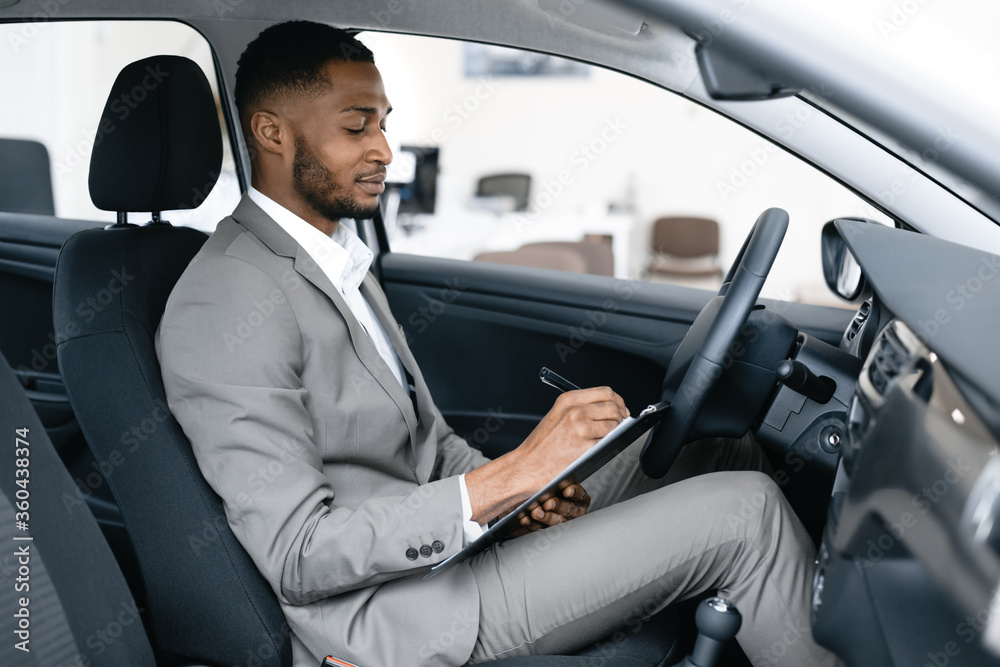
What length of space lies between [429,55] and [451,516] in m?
6.32

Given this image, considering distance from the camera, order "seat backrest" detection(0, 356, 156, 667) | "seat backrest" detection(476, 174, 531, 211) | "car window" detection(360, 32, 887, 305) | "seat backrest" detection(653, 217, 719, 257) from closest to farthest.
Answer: "seat backrest" detection(0, 356, 156, 667), "car window" detection(360, 32, 887, 305), "seat backrest" detection(653, 217, 719, 257), "seat backrest" detection(476, 174, 531, 211)

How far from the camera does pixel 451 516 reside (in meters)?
1.08

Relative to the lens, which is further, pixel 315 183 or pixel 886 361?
pixel 315 183

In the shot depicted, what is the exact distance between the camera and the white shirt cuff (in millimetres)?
1094

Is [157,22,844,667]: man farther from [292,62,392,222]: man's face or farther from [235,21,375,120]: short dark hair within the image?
[235,21,375,120]: short dark hair

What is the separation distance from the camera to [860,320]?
1.43 meters

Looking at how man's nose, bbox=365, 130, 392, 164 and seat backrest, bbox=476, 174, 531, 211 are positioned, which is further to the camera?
seat backrest, bbox=476, 174, 531, 211

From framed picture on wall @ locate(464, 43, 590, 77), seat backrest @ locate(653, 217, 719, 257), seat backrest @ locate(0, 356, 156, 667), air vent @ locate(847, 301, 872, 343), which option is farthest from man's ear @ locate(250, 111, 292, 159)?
framed picture on wall @ locate(464, 43, 590, 77)

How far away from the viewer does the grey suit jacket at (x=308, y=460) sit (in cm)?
105

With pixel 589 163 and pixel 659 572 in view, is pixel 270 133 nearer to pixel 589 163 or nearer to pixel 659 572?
pixel 659 572

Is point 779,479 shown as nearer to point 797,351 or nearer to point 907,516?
point 797,351

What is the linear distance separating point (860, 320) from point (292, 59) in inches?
40.2

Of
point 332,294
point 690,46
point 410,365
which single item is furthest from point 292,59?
point 690,46

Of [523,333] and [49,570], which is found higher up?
[49,570]
